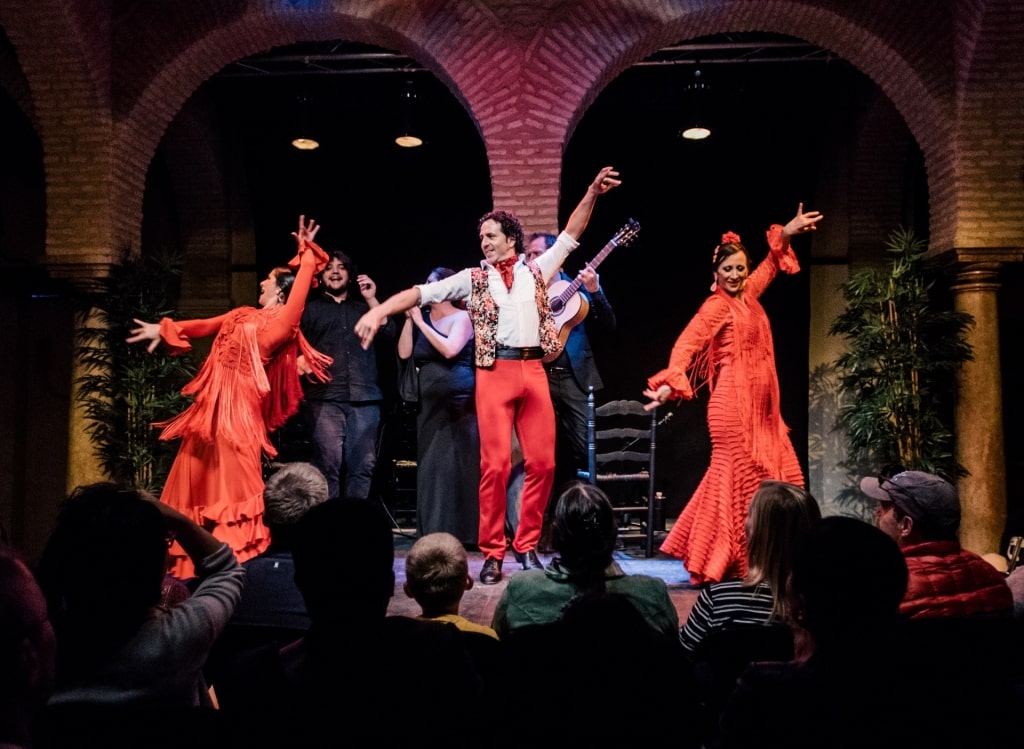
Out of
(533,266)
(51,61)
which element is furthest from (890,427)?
(51,61)

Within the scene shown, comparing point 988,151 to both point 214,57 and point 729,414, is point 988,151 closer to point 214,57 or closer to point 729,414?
point 729,414

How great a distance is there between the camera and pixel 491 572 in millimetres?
4586

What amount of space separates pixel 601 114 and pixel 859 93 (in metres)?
2.52

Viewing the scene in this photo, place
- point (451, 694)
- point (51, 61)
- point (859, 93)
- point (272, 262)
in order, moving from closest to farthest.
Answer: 1. point (451, 694)
2. point (51, 61)
3. point (859, 93)
4. point (272, 262)

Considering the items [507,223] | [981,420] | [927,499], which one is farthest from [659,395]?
[981,420]

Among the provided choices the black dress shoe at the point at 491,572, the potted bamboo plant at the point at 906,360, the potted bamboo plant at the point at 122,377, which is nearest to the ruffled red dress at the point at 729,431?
the black dress shoe at the point at 491,572

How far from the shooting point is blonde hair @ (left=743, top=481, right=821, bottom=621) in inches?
89.3

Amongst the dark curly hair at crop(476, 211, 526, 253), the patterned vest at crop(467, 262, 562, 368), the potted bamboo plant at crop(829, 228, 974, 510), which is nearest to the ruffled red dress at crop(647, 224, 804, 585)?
the patterned vest at crop(467, 262, 562, 368)

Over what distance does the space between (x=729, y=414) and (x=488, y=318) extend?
136 cm

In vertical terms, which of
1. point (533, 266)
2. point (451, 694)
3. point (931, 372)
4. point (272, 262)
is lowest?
point (451, 694)

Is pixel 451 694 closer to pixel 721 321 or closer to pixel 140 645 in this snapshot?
pixel 140 645

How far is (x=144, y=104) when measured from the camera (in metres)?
6.67

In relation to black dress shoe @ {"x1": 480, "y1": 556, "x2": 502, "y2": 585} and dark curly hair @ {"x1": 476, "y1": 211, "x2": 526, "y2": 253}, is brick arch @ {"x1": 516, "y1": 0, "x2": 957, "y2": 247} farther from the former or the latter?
black dress shoe @ {"x1": 480, "y1": 556, "x2": 502, "y2": 585}

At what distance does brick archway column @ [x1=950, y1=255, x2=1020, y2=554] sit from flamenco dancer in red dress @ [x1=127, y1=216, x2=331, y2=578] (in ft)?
14.8
